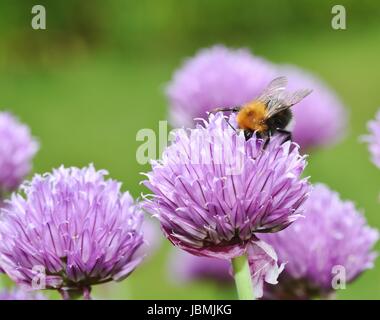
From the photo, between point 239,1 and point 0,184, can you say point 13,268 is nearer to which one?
point 0,184

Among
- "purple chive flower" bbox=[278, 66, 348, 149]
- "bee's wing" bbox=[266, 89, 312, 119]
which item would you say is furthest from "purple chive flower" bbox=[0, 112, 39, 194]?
"purple chive flower" bbox=[278, 66, 348, 149]

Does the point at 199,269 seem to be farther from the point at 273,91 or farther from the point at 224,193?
the point at 224,193

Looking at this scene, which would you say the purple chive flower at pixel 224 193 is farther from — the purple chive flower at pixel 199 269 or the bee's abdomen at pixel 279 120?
the purple chive flower at pixel 199 269

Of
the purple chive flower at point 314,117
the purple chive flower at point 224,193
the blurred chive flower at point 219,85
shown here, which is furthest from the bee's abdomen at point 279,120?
the purple chive flower at point 314,117

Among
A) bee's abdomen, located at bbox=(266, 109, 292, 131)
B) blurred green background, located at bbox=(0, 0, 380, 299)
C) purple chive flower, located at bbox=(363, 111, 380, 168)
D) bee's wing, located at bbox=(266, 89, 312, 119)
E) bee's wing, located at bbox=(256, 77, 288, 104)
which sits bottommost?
purple chive flower, located at bbox=(363, 111, 380, 168)

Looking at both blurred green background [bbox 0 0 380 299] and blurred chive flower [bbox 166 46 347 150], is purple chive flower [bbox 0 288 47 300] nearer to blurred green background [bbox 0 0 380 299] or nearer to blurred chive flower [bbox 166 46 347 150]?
blurred chive flower [bbox 166 46 347 150]

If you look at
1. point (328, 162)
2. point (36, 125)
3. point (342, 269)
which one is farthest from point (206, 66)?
point (36, 125)
